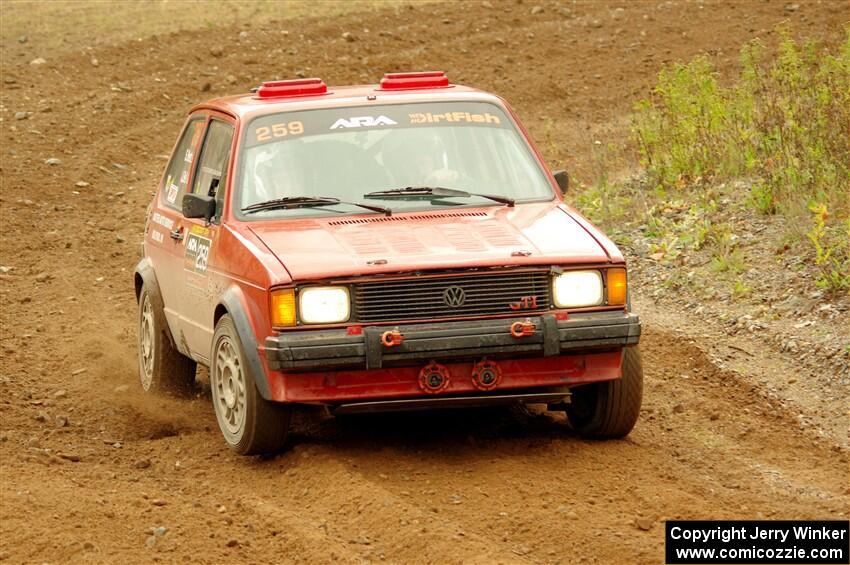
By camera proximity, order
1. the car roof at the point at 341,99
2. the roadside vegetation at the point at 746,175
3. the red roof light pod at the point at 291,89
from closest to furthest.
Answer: the car roof at the point at 341,99
the red roof light pod at the point at 291,89
the roadside vegetation at the point at 746,175

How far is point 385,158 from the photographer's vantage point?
7820 mm

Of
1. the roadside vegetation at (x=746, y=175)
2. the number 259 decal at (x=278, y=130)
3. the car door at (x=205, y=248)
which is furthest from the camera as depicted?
the roadside vegetation at (x=746, y=175)

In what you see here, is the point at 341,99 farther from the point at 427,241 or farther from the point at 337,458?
the point at 337,458

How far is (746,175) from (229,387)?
5.94 m

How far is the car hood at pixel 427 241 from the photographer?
6707mm

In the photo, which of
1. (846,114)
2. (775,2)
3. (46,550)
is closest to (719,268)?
(846,114)

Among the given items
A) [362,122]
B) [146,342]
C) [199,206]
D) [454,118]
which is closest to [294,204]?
[199,206]

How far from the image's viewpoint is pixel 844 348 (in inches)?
333

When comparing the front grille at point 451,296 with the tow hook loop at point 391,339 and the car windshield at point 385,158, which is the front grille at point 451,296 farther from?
the car windshield at point 385,158

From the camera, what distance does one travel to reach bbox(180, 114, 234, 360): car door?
7.62m

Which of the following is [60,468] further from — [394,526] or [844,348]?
[844,348]

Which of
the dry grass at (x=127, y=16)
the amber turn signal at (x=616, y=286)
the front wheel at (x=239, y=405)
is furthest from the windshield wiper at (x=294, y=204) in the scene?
the dry grass at (x=127, y=16)

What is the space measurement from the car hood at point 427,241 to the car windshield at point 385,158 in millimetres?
212

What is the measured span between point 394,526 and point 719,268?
495 centimetres
